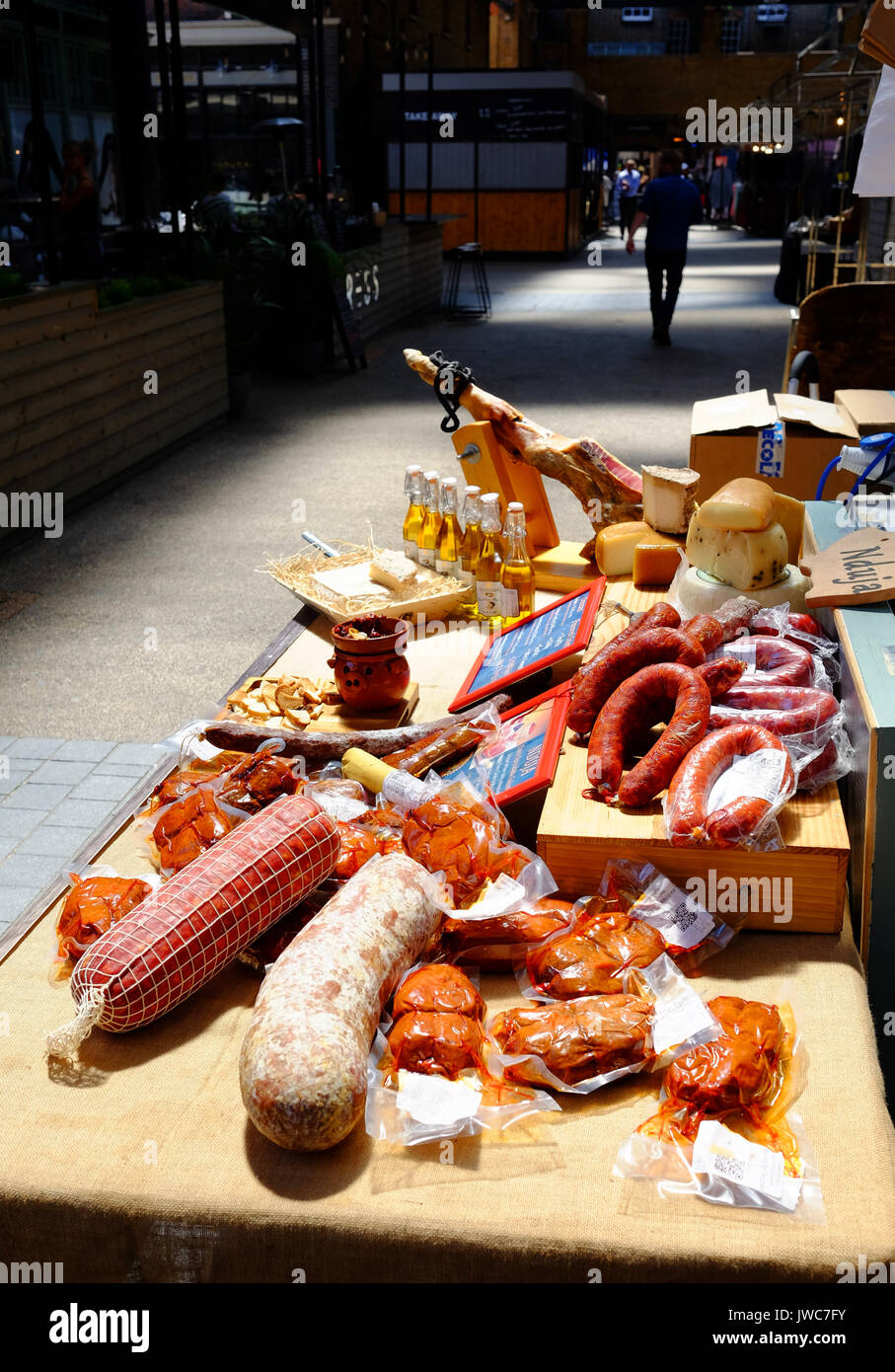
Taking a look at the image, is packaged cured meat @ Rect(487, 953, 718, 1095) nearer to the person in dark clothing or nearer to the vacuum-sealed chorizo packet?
the vacuum-sealed chorizo packet

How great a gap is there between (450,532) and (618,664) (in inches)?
51.5

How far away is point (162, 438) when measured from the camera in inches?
361

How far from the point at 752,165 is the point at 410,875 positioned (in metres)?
37.5

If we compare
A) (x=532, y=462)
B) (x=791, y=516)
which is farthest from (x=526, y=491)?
(x=791, y=516)

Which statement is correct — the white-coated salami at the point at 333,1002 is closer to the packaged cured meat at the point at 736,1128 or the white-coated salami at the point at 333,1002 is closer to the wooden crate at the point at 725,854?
the wooden crate at the point at 725,854

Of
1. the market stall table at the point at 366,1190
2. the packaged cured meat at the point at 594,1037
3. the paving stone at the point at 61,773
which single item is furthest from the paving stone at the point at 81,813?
the packaged cured meat at the point at 594,1037

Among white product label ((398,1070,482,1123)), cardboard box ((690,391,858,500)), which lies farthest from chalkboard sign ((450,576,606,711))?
cardboard box ((690,391,858,500))

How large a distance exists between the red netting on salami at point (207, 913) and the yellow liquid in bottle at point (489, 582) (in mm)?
1463

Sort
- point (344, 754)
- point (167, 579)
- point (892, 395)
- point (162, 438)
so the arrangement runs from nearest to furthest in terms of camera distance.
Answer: point (344, 754) → point (892, 395) → point (167, 579) → point (162, 438)

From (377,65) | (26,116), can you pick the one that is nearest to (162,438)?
(26,116)

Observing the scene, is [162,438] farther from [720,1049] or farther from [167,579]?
[720,1049]

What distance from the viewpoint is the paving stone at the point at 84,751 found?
4.48 m

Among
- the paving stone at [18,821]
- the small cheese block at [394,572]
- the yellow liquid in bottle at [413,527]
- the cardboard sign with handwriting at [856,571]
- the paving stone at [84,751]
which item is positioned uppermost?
the cardboard sign with handwriting at [856,571]

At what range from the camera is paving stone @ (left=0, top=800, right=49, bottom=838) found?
13.1ft
